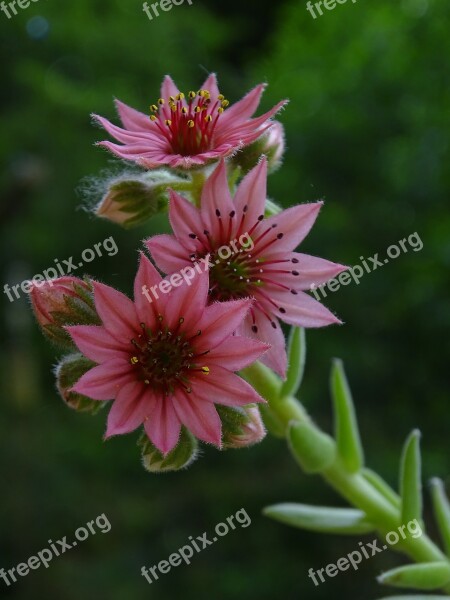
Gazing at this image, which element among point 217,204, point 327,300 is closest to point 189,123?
point 217,204

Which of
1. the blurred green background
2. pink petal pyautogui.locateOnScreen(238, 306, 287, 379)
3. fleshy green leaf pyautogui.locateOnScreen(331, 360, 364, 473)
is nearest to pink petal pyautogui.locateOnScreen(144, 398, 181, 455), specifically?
pink petal pyautogui.locateOnScreen(238, 306, 287, 379)

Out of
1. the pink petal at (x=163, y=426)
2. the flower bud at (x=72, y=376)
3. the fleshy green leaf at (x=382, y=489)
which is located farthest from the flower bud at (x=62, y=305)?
the fleshy green leaf at (x=382, y=489)

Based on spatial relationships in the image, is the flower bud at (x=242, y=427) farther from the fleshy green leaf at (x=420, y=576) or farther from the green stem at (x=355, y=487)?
the fleshy green leaf at (x=420, y=576)

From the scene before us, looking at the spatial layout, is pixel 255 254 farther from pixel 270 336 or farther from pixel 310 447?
pixel 310 447

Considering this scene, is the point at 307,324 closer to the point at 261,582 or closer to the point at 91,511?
the point at 261,582

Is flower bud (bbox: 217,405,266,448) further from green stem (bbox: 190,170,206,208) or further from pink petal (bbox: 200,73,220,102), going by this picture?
pink petal (bbox: 200,73,220,102)

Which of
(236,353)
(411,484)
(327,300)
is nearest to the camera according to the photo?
(236,353)
